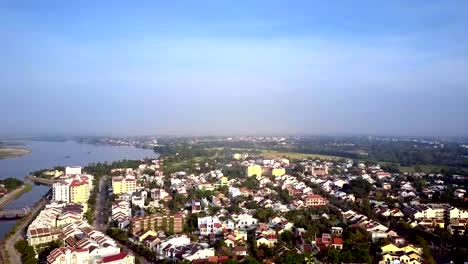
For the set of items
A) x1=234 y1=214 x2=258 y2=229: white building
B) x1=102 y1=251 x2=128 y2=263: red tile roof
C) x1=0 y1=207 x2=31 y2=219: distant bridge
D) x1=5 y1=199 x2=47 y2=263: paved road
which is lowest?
x1=0 y1=207 x2=31 y2=219: distant bridge

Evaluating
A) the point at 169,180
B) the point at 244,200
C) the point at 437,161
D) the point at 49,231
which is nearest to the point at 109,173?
the point at 169,180

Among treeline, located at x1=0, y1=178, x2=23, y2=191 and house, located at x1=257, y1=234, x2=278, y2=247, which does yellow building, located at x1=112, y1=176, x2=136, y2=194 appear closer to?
treeline, located at x1=0, y1=178, x2=23, y2=191

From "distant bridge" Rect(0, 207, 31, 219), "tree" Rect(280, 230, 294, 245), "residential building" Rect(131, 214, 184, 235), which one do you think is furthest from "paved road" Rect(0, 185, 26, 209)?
"tree" Rect(280, 230, 294, 245)

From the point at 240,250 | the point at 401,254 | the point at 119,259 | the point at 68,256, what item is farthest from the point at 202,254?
the point at 401,254

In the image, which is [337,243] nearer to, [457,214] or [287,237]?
[287,237]

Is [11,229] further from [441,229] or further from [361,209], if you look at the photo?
[441,229]
